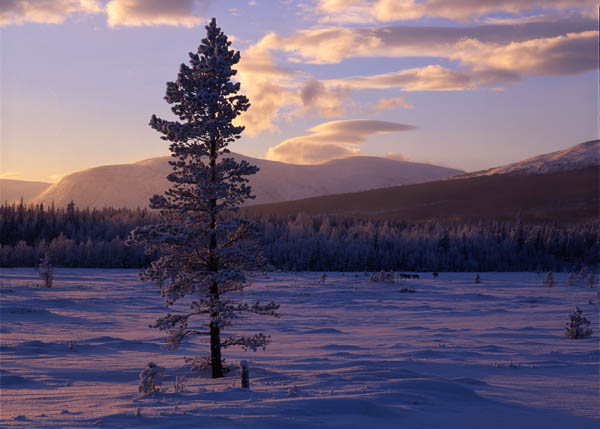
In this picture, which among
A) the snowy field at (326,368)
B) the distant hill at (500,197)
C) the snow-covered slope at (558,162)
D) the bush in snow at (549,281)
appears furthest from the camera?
the snow-covered slope at (558,162)

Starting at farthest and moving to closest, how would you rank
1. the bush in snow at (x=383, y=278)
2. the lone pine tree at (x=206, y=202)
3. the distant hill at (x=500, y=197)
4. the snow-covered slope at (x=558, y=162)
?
1. the snow-covered slope at (x=558, y=162)
2. the distant hill at (x=500, y=197)
3. the bush in snow at (x=383, y=278)
4. the lone pine tree at (x=206, y=202)

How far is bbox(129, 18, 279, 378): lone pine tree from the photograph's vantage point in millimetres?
11086

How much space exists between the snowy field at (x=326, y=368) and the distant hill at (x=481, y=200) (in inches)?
3415

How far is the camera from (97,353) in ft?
48.2

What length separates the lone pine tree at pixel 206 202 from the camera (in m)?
11.1

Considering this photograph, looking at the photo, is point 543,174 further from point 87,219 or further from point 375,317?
point 375,317

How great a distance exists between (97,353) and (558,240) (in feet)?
208

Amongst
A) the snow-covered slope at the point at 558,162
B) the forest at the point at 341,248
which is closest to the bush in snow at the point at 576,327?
the forest at the point at 341,248

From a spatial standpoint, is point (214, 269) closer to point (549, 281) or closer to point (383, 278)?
point (383, 278)

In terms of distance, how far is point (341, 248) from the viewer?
60875mm

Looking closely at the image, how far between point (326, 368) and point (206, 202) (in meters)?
4.43

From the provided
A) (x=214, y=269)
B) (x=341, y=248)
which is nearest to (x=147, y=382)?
(x=214, y=269)

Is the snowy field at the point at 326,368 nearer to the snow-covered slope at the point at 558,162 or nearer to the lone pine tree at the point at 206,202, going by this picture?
the lone pine tree at the point at 206,202

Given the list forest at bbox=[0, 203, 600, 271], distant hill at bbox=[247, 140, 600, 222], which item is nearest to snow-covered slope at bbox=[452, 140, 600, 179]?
distant hill at bbox=[247, 140, 600, 222]
